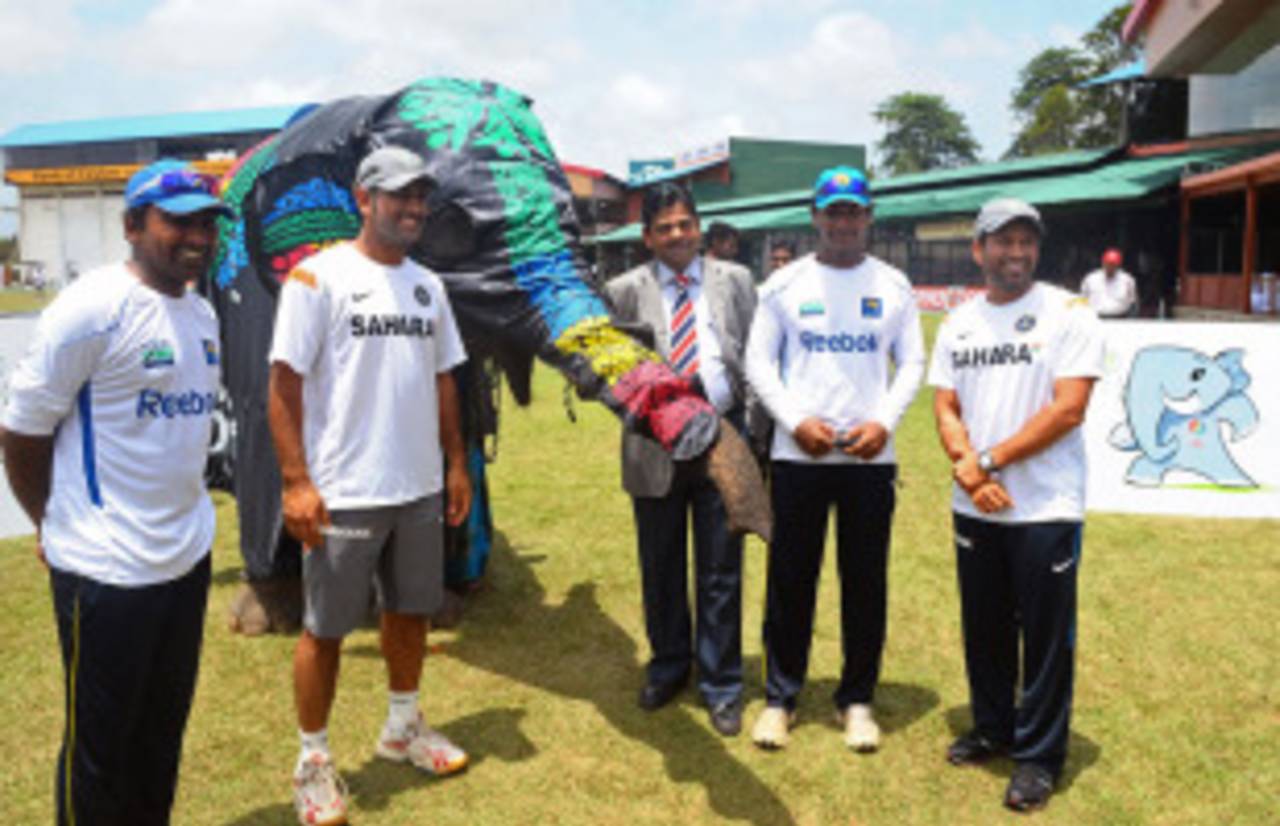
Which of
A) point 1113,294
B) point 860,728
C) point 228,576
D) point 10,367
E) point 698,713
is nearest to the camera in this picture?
point 860,728

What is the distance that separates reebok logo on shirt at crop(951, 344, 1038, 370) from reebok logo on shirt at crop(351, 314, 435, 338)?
1805 millimetres

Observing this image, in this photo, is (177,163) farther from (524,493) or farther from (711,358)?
(524,493)

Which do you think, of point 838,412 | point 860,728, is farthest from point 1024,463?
point 860,728

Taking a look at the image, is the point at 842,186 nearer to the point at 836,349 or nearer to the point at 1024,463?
the point at 836,349

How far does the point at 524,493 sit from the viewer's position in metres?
7.79

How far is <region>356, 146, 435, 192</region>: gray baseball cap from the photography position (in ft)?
10.1

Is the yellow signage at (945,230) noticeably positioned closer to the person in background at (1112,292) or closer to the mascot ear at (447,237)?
the person in background at (1112,292)

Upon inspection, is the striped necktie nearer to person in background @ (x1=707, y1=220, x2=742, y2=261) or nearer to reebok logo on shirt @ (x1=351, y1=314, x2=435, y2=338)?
reebok logo on shirt @ (x1=351, y1=314, x2=435, y2=338)

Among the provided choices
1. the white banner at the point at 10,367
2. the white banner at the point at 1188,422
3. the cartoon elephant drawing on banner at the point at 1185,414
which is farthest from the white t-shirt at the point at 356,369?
the cartoon elephant drawing on banner at the point at 1185,414

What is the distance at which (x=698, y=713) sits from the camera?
3.95 metres

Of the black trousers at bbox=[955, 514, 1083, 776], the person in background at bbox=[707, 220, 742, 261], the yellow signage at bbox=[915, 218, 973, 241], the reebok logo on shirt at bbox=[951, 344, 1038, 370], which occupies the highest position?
the yellow signage at bbox=[915, 218, 973, 241]

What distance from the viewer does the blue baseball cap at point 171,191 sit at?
8.04 feet

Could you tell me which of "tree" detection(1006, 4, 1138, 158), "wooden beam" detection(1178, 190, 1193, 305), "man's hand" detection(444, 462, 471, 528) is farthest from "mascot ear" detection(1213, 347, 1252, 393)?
"tree" detection(1006, 4, 1138, 158)

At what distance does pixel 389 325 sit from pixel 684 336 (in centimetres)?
120
